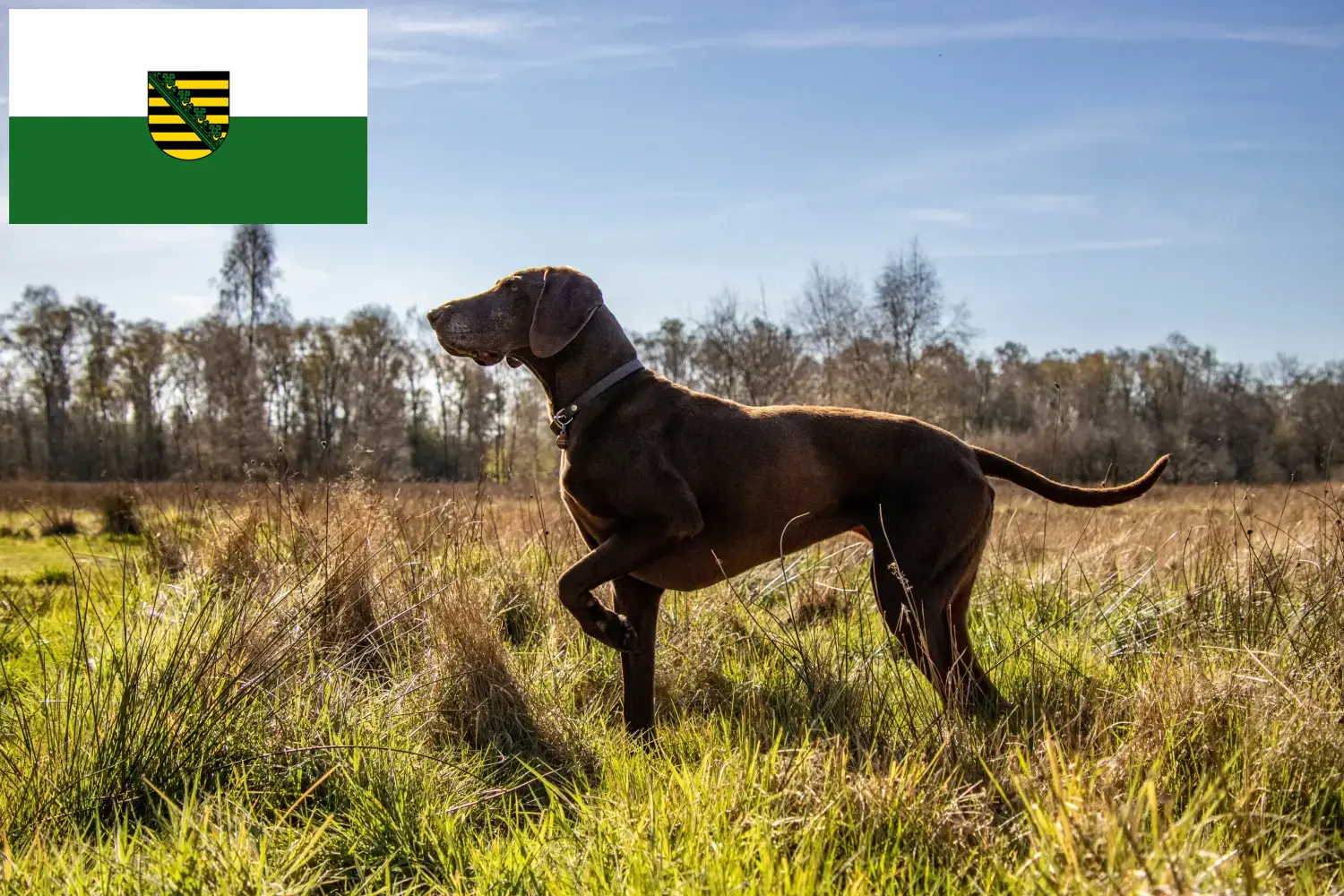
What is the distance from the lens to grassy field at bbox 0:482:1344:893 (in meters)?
2.41

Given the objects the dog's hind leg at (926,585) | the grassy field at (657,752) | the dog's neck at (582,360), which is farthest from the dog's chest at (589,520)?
the dog's hind leg at (926,585)

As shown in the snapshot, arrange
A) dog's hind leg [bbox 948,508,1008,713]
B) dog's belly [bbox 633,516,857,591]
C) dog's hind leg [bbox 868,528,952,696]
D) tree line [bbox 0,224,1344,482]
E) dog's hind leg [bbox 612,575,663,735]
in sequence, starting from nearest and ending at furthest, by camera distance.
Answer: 1. dog's hind leg [bbox 948,508,1008,713]
2. dog's hind leg [bbox 868,528,952,696]
3. dog's belly [bbox 633,516,857,591]
4. dog's hind leg [bbox 612,575,663,735]
5. tree line [bbox 0,224,1344,482]

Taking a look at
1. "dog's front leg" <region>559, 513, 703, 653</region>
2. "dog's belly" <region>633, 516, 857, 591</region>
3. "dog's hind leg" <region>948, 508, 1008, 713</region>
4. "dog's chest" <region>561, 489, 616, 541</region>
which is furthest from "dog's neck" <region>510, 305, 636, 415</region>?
"dog's hind leg" <region>948, 508, 1008, 713</region>

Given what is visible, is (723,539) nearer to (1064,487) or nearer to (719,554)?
(719,554)

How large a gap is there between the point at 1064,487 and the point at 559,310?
2258mm

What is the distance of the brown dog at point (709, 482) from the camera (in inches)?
148

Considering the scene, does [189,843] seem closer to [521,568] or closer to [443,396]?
[521,568]

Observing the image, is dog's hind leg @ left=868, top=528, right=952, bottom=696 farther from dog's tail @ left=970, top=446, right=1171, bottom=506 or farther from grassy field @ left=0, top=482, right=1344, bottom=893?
dog's tail @ left=970, top=446, right=1171, bottom=506

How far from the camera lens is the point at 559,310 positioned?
3936 millimetres

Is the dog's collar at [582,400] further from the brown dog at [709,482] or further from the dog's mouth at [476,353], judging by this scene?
the dog's mouth at [476,353]

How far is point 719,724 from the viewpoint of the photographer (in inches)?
147

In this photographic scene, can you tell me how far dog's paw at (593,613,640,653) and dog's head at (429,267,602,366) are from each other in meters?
1.09

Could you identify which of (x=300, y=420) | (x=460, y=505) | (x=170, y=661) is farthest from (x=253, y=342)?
(x=170, y=661)

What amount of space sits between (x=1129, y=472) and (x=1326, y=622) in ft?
102
